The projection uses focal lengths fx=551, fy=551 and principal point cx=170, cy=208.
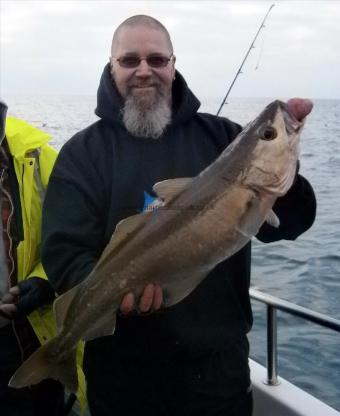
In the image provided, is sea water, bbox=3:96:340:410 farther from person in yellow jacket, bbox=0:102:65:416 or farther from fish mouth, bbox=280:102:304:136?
person in yellow jacket, bbox=0:102:65:416

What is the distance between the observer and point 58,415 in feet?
13.6

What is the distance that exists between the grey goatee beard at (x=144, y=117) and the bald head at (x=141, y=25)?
359 millimetres

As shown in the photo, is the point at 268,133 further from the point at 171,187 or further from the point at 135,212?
the point at 135,212

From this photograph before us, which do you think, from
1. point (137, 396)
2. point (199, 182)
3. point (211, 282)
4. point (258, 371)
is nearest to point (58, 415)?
point (137, 396)

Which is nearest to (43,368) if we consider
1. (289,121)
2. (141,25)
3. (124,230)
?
(124,230)

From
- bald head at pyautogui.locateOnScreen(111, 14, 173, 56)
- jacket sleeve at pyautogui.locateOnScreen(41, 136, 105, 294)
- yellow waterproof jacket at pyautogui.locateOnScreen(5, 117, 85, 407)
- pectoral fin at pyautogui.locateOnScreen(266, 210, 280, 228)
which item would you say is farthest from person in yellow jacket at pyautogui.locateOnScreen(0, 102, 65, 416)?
pectoral fin at pyautogui.locateOnScreen(266, 210, 280, 228)

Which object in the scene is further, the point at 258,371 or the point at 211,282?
the point at 258,371

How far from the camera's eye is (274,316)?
154 inches

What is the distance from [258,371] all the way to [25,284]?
6.21 feet

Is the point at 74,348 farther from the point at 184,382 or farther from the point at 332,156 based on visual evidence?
the point at 332,156

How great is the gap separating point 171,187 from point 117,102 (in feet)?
2.72

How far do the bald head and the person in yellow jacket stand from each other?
32.3 inches

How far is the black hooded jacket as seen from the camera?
122 inches

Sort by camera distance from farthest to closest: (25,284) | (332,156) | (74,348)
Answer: (332,156)
(25,284)
(74,348)
